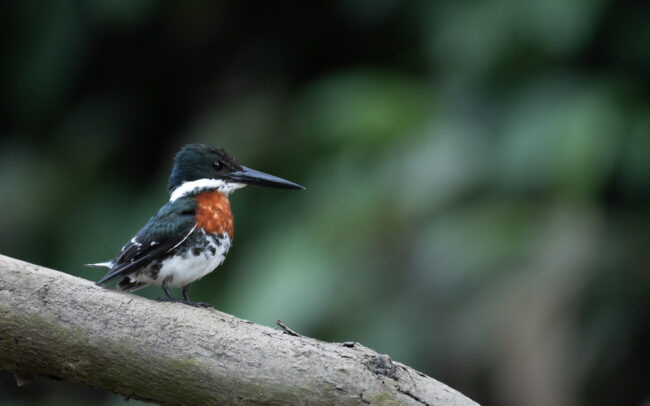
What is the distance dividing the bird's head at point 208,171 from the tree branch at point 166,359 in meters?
0.36

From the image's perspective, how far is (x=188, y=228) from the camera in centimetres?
196

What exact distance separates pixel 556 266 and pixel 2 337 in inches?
112

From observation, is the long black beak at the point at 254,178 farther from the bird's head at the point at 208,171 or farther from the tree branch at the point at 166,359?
the tree branch at the point at 166,359

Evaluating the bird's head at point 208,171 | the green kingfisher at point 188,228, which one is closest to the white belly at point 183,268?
the green kingfisher at point 188,228

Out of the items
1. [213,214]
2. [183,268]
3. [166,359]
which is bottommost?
[166,359]

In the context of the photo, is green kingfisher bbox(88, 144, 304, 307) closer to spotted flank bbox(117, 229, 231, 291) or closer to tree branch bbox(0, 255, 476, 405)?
spotted flank bbox(117, 229, 231, 291)

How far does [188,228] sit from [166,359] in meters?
0.34

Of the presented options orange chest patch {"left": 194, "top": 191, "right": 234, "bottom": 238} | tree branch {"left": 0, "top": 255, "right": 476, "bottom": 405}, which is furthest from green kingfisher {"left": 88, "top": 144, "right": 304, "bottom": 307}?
tree branch {"left": 0, "top": 255, "right": 476, "bottom": 405}

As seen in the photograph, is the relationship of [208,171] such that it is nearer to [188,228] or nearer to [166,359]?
[188,228]

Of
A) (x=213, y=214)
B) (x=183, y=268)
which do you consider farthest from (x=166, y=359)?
(x=213, y=214)

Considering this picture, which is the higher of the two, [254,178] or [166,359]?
[254,178]

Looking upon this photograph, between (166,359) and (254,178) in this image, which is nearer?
(166,359)

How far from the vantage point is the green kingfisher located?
1.92 meters

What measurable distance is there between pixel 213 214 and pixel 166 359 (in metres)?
0.40
